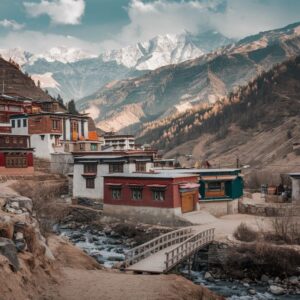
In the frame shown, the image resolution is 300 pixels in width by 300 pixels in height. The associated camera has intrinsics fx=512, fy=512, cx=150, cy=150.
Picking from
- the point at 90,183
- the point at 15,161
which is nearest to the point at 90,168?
the point at 90,183

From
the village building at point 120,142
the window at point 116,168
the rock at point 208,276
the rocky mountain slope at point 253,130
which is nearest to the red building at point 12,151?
the window at point 116,168

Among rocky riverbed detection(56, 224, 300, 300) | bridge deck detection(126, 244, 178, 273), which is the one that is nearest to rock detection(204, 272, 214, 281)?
rocky riverbed detection(56, 224, 300, 300)

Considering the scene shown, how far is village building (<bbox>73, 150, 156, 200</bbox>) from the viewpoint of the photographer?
185 feet

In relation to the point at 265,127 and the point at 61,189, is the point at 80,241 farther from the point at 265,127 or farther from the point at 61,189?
the point at 265,127

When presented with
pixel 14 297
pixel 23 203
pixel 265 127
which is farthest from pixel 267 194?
pixel 265 127

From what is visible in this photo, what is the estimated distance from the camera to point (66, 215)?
52844 mm

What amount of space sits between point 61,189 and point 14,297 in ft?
142

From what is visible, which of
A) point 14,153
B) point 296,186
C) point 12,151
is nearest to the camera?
point 296,186

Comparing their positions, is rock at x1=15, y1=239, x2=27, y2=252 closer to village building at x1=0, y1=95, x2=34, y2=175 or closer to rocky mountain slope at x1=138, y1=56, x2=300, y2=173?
village building at x1=0, y1=95, x2=34, y2=175

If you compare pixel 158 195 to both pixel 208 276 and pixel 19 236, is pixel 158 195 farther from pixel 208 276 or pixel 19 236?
pixel 19 236

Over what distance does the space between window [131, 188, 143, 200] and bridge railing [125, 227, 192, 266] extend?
842 cm

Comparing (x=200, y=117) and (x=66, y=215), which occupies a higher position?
(x=200, y=117)

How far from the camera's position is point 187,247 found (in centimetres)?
3341

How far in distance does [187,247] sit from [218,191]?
19.2 meters
